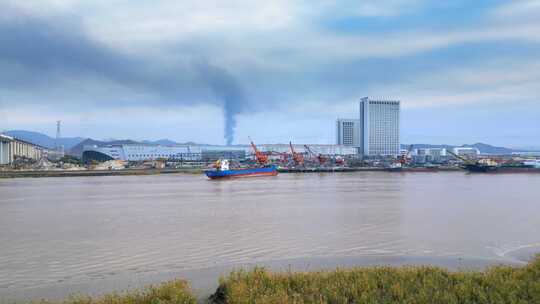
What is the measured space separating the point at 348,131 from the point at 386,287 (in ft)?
402

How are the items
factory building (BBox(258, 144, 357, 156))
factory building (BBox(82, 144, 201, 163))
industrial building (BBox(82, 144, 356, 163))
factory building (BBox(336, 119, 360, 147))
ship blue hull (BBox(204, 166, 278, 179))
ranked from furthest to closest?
1. factory building (BBox(336, 119, 360, 147))
2. factory building (BBox(258, 144, 357, 156))
3. industrial building (BBox(82, 144, 356, 163))
4. factory building (BBox(82, 144, 201, 163))
5. ship blue hull (BBox(204, 166, 278, 179))

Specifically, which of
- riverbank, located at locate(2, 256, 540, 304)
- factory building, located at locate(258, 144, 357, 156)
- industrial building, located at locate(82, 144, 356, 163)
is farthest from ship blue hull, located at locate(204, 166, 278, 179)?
factory building, located at locate(258, 144, 357, 156)

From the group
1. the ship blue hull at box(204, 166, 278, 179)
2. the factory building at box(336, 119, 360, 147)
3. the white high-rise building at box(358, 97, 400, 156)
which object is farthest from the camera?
the factory building at box(336, 119, 360, 147)

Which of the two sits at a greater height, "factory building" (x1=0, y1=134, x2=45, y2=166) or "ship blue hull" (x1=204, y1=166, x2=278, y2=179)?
"factory building" (x1=0, y1=134, x2=45, y2=166)

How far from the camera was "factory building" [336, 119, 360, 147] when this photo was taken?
124375 millimetres

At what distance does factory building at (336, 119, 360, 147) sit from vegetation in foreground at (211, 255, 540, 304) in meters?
120

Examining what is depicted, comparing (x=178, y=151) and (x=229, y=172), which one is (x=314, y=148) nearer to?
(x=178, y=151)

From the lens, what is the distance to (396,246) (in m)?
7.96

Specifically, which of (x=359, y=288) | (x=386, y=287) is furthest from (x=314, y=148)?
(x=359, y=288)

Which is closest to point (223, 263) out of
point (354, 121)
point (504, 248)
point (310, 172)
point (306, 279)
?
point (306, 279)

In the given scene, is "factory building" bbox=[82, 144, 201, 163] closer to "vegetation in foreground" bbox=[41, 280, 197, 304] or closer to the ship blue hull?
the ship blue hull

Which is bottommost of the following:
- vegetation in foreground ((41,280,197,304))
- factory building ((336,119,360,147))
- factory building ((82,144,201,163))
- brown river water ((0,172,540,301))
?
brown river water ((0,172,540,301))

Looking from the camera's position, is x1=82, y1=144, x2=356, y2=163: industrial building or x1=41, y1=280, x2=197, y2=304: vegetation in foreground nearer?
x1=41, y1=280, x2=197, y2=304: vegetation in foreground

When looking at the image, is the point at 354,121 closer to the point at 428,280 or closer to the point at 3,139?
the point at 3,139
